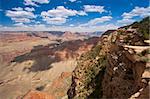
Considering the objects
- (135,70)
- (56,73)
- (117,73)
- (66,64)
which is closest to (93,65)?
(117,73)

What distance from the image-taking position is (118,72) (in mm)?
17922

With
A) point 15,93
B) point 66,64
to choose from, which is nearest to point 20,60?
point 66,64

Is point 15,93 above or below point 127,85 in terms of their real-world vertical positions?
below

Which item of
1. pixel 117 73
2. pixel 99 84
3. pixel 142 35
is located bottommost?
pixel 99 84

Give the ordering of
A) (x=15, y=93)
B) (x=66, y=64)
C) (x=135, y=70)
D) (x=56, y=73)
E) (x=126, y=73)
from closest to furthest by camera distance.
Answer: (x=135, y=70) < (x=126, y=73) < (x=15, y=93) < (x=56, y=73) < (x=66, y=64)

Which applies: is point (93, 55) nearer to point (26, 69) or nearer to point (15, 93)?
point (15, 93)

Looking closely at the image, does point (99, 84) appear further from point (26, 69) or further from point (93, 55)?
point (26, 69)

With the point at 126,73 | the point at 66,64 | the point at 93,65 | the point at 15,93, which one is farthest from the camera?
the point at 66,64

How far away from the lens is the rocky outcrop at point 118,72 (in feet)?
47.6

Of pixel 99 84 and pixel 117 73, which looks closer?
pixel 117 73

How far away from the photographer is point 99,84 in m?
24.0

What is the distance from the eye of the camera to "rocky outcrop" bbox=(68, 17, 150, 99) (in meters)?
14.5

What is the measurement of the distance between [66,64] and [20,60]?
28338mm

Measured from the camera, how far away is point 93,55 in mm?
29859
